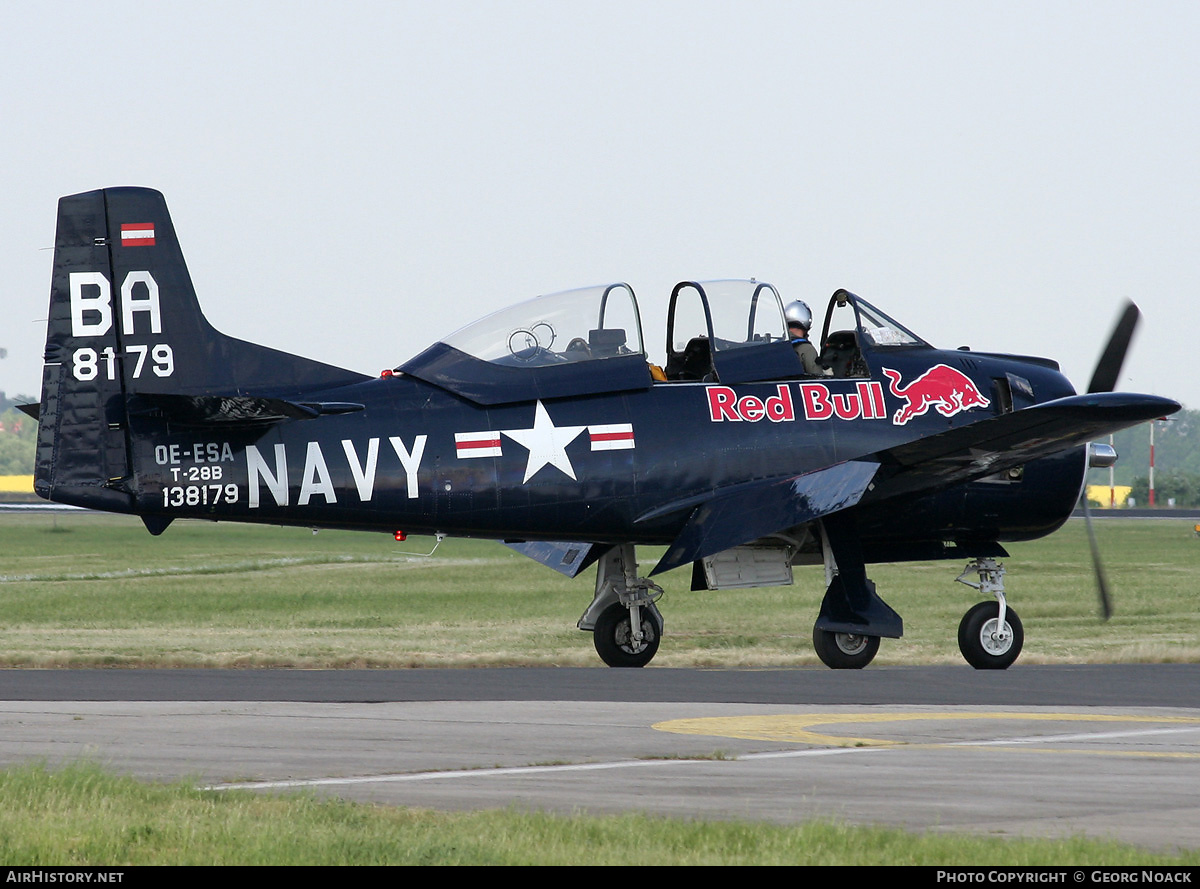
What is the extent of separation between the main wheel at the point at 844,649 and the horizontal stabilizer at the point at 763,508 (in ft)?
6.29

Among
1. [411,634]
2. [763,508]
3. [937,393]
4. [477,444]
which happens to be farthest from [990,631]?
[411,634]

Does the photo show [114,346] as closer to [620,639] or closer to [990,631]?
[620,639]

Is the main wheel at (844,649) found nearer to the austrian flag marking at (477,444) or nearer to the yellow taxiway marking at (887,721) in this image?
the yellow taxiway marking at (887,721)

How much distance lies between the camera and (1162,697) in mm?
15102

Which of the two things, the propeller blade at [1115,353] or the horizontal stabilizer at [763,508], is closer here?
the horizontal stabilizer at [763,508]

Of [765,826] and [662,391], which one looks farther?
[662,391]

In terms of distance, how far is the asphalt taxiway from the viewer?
8570mm

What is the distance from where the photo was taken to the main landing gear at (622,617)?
61.7ft

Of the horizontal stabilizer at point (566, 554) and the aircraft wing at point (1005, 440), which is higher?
the aircraft wing at point (1005, 440)

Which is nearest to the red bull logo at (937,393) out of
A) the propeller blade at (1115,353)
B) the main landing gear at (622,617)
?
the propeller blade at (1115,353)

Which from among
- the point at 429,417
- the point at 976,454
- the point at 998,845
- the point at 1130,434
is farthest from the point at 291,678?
the point at 1130,434

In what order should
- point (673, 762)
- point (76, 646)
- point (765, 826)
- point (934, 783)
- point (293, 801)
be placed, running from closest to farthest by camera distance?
point (765, 826), point (293, 801), point (934, 783), point (673, 762), point (76, 646)

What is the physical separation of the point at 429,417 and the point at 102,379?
3372 millimetres

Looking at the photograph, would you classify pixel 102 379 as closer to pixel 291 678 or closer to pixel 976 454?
pixel 291 678
